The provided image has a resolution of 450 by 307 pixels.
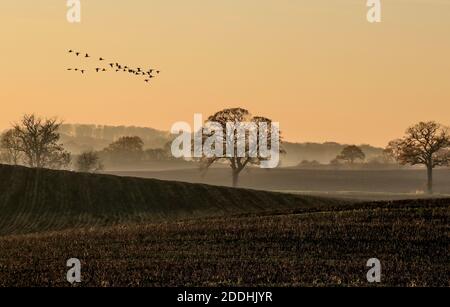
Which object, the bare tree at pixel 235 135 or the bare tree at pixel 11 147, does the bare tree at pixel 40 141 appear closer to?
the bare tree at pixel 11 147

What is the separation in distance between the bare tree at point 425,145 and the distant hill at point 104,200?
107 feet

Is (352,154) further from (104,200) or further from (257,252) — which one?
(257,252)

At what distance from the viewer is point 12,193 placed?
6775 centimetres

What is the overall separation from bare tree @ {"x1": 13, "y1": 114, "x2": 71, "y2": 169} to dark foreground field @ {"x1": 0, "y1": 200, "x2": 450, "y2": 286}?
76.6 meters

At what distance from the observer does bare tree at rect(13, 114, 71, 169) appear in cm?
11150

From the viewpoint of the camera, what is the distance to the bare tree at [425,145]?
350 ft

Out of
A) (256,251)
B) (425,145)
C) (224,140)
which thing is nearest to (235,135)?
(224,140)

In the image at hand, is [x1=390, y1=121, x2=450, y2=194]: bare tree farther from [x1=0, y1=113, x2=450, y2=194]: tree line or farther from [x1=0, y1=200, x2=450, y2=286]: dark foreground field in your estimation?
[x1=0, y1=200, x2=450, y2=286]: dark foreground field

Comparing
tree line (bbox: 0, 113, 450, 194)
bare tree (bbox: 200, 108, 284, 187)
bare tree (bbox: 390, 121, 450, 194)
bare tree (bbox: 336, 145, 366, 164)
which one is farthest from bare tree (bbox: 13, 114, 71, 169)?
bare tree (bbox: 336, 145, 366, 164)

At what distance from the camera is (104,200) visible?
68.6 meters

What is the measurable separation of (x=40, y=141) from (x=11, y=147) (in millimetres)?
10243
